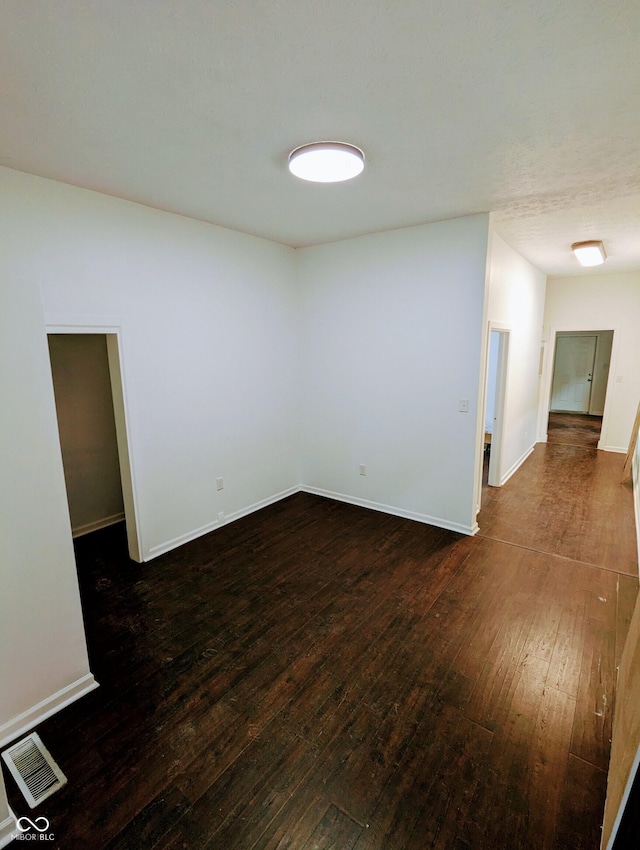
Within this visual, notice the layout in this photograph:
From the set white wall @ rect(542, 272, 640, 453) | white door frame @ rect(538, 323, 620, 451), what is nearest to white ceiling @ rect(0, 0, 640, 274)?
white wall @ rect(542, 272, 640, 453)

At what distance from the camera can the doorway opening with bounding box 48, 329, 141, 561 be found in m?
3.93

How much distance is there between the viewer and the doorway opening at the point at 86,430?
3930 millimetres

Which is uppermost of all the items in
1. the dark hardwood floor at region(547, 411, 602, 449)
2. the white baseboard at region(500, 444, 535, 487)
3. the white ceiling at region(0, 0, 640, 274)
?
the white ceiling at region(0, 0, 640, 274)

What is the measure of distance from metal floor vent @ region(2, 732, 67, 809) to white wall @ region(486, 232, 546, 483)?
14.3 feet

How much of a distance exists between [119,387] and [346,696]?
8.95 ft

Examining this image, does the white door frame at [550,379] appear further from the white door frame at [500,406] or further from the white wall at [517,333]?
the white door frame at [500,406]

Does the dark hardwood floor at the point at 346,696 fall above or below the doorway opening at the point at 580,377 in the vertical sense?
below

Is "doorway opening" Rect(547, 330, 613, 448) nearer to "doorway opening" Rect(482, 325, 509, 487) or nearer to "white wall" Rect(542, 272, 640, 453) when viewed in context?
"white wall" Rect(542, 272, 640, 453)

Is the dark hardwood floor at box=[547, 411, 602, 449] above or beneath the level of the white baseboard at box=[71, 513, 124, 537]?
above

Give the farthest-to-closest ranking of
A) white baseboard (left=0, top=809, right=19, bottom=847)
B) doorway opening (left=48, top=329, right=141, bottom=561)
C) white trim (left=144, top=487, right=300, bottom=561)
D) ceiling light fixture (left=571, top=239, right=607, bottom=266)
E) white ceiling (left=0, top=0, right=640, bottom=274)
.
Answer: ceiling light fixture (left=571, top=239, right=607, bottom=266) → doorway opening (left=48, top=329, right=141, bottom=561) → white trim (left=144, top=487, right=300, bottom=561) → white baseboard (left=0, top=809, right=19, bottom=847) → white ceiling (left=0, top=0, right=640, bottom=274)

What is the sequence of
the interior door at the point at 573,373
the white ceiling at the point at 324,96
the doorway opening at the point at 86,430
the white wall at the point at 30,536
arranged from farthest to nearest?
the interior door at the point at 573,373
the doorway opening at the point at 86,430
the white wall at the point at 30,536
the white ceiling at the point at 324,96

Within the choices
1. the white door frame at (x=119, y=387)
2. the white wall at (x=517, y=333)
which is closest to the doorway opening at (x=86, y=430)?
the white door frame at (x=119, y=387)

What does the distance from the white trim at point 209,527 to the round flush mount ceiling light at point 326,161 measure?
10.4 feet

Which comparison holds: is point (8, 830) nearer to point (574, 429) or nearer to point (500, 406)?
point (500, 406)
